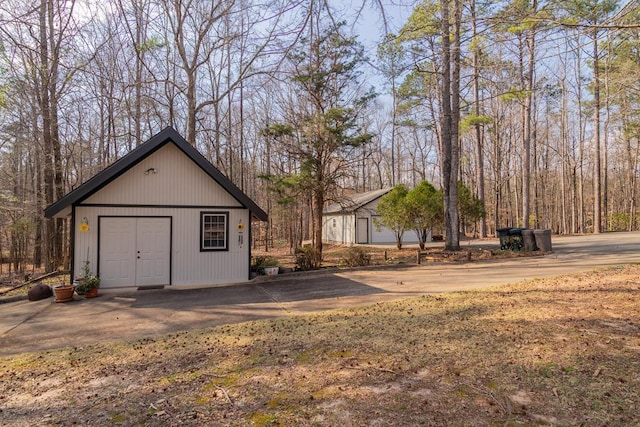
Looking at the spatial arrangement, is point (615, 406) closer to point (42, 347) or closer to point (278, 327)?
point (278, 327)

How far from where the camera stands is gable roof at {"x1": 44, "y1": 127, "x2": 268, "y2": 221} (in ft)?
28.5

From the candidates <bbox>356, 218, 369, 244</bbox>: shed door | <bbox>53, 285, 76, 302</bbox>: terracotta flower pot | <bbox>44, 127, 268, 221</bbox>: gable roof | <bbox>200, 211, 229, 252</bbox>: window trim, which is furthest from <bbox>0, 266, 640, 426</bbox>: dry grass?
<bbox>356, 218, 369, 244</bbox>: shed door

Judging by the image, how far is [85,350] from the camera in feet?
15.4

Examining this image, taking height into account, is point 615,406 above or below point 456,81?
below

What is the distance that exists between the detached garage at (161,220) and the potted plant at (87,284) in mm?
261

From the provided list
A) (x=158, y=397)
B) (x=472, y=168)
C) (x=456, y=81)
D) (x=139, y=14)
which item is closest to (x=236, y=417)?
(x=158, y=397)

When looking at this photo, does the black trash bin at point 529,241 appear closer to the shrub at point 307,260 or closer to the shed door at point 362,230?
the shrub at point 307,260

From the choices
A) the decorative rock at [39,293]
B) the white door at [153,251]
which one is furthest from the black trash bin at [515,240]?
the decorative rock at [39,293]

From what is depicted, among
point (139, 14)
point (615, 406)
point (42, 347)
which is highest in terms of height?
point (139, 14)

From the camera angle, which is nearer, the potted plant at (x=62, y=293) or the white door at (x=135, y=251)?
the potted plant at (x=62, y=293)

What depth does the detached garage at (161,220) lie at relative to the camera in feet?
30.1

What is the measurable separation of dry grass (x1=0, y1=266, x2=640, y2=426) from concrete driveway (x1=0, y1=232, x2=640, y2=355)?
39.0 inches

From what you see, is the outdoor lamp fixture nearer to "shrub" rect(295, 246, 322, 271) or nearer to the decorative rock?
the decorative rock

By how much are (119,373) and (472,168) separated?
36.5m
